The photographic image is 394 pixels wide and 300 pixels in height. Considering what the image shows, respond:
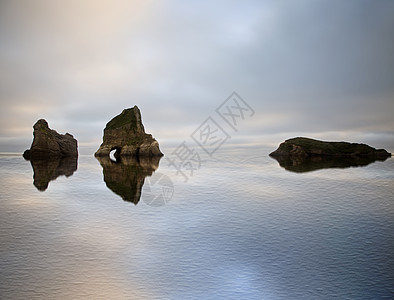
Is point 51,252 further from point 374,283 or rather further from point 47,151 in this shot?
point 47,151

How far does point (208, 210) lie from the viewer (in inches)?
1081

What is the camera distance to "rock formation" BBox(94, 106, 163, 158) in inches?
4286

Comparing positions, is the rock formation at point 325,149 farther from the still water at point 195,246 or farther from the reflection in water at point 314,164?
the still water at point 195,246

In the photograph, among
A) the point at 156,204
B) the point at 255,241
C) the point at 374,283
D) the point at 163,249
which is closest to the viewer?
the point at 374,283

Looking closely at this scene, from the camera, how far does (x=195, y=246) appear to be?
1752 cm

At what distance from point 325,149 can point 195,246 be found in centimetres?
10527

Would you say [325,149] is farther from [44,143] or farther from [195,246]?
[195,246]

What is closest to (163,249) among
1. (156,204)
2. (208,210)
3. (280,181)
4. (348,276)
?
(348,276)

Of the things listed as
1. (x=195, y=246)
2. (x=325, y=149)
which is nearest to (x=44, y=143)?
(x=195, y=246)

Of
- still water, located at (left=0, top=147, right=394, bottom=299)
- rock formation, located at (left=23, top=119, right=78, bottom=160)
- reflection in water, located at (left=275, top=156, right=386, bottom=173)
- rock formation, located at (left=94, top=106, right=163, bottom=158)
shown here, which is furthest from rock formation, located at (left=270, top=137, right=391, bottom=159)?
rock formation, located at (left=23, top=119, right=78, bottom=160)

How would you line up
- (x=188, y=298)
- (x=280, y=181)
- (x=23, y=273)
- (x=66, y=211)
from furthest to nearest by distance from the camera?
(x=280, y=181), (x=66, y=211), (x=23, y=273), (x=188, y=298)

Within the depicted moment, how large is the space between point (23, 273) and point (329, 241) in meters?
16.3

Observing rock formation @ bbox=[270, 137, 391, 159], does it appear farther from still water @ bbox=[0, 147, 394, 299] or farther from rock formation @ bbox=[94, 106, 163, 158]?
still water @ bbox=[0, 147, 394, 299]

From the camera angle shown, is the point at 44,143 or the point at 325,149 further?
the point at 325,149
